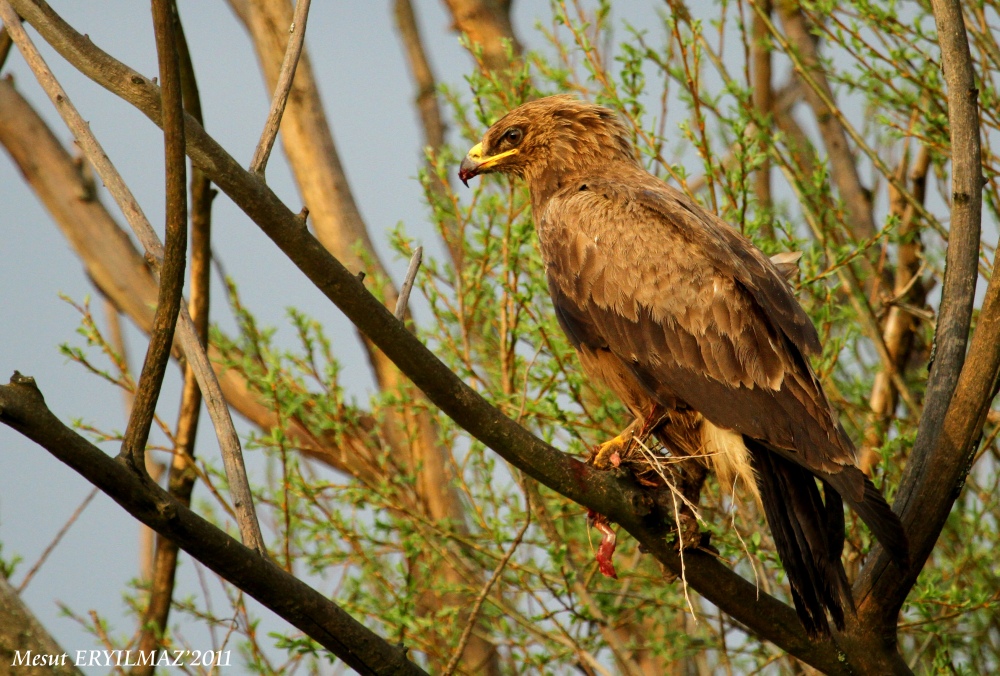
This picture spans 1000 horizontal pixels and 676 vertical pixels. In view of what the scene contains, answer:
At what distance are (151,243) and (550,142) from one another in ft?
7.37

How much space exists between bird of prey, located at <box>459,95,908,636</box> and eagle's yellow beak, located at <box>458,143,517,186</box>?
552mm

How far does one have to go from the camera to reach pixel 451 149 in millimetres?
5602

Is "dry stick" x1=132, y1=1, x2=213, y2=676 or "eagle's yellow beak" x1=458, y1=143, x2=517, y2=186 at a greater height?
"eagle's yellow beak" x1=458, y1=143, x2=517, y2=186

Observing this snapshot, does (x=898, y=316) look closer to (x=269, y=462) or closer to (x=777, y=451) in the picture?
(x=777, y=451)

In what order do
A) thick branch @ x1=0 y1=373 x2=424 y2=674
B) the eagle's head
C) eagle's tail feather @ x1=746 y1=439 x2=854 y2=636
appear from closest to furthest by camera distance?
thick branch @ x1=0 y1=373 x2=424 y2=674, eagle's tail feather @ x1=746 y1=439 x2=854 y2=636, the eagle's head

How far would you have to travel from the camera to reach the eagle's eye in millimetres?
4672

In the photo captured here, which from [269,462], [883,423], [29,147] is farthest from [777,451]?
[29,147]

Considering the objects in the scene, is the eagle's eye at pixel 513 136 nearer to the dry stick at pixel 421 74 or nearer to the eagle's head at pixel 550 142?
the eagle's head at pixel 550 142

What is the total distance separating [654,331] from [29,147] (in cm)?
491

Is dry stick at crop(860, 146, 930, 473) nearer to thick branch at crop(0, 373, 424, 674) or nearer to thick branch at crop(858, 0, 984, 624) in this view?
thick branch at crop(858, 0, 984, 624)

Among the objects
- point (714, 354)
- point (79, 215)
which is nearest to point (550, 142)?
point (714, 354)

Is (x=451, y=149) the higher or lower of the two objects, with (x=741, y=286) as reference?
higher

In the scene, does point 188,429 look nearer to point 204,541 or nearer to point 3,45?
point 3,45

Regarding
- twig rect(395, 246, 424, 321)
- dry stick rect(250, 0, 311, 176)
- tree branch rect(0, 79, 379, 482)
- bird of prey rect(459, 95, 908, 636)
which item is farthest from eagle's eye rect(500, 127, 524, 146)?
tree branch rect(0, 79, 379, 482)
